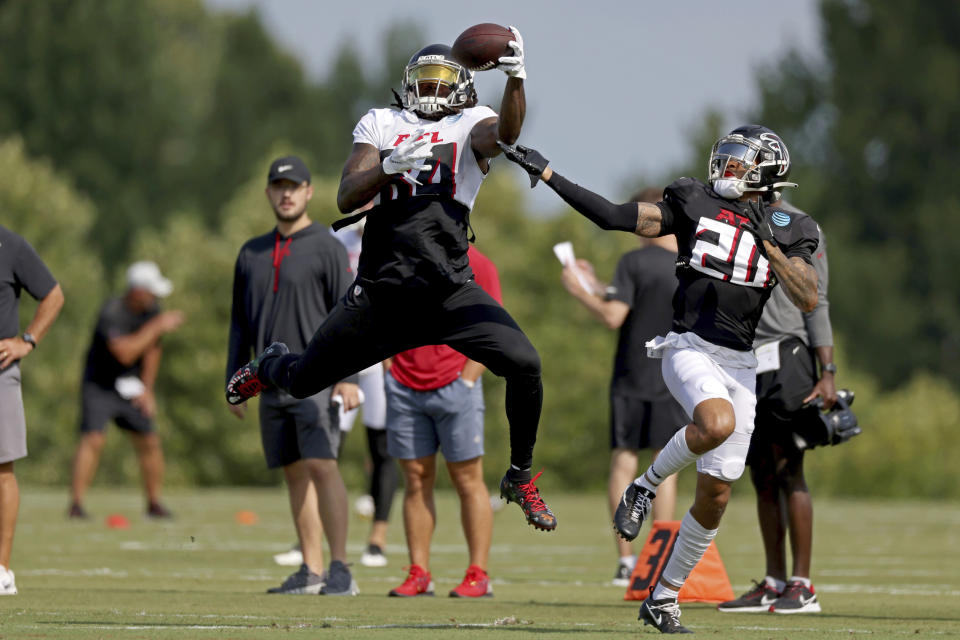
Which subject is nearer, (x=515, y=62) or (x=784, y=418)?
(x=515, y=62)

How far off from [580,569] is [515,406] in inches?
176

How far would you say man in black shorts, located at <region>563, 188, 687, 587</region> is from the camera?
1089cm

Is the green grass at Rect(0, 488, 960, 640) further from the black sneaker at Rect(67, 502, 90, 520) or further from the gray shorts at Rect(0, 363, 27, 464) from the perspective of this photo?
the gray shorts at Rect(0, 363, 27, 464)

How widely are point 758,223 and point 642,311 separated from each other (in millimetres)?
3632

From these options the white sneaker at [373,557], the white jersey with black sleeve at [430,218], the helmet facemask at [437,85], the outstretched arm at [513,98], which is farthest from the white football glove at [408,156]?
the white sneaker at [373,557]

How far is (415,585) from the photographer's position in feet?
30.0

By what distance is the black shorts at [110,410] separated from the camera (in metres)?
17.1

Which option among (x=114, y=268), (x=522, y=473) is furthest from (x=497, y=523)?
(x=114, y=268)

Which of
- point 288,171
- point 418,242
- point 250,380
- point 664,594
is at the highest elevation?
point 288,171

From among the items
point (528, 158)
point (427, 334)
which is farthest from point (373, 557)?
point (528, 158)

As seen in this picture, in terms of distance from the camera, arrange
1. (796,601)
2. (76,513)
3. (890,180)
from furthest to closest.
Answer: (890,180) < (76,513) < (796,601)

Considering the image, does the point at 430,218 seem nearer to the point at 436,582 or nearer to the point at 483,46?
the point at 483,46

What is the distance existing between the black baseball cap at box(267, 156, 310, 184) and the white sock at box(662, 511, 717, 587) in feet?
12.3

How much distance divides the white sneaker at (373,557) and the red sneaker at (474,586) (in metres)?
2.48
